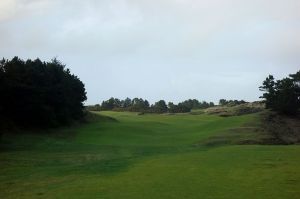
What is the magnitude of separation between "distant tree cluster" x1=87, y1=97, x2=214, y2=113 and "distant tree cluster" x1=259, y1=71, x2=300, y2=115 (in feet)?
216

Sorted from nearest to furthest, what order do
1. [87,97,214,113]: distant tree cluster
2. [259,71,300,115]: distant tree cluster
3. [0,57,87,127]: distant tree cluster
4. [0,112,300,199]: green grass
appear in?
[0,112,300,199]: green grass, [0,57,87,127]: distant tree cluster, [259,71,300,115]: distant tree cluster, [87,97,214,113]: distant tree cluster

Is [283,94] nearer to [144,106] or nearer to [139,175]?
[139,175]

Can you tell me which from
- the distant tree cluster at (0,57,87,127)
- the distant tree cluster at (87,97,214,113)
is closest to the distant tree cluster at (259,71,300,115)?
the distant tree cluster at (0,57,87,127)

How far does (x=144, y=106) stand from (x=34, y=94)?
92491 mm

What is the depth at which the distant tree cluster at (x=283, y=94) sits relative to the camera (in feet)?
201

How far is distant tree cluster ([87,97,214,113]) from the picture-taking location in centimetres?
13382

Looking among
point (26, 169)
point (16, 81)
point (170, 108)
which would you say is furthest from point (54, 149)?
point (170, 108)

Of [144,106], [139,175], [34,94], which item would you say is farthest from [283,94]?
[144,106]

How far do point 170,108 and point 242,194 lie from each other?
122792 mm

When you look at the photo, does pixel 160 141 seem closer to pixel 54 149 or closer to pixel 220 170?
pixel 54 149

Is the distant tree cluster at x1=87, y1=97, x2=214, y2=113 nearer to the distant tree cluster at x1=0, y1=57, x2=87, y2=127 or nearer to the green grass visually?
the distant tree cluster at x1=0, y1=57, x2=87, y2=127

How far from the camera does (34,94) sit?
2146 inches

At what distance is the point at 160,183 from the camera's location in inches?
715

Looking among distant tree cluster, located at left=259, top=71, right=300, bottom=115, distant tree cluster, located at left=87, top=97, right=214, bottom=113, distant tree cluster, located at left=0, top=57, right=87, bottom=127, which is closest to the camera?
distant tree cluster, located at left=0, top=57, right=87, bottom=127
